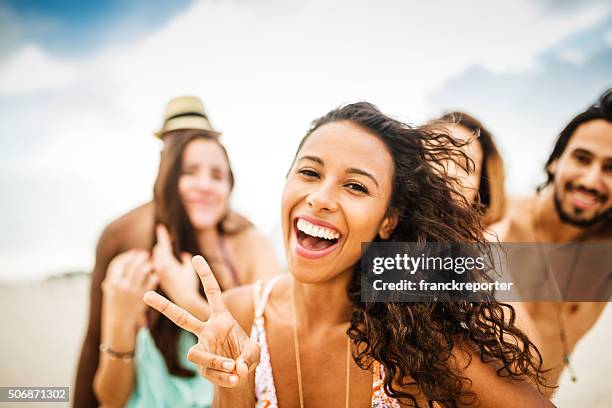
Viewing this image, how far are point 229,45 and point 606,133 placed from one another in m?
2.06

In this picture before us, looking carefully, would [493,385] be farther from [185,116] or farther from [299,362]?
[185,116]

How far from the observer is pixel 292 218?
1560 millimetres

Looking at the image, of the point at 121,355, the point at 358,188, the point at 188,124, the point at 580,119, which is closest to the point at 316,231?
the point at 358,188

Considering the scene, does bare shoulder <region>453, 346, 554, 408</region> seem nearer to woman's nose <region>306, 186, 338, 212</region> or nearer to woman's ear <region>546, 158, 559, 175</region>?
woman's nose <region>306, 186, 338, 212</region>

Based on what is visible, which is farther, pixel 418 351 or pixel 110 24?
pixel 110 24

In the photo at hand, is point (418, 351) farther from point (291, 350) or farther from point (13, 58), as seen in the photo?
point (13, 58)

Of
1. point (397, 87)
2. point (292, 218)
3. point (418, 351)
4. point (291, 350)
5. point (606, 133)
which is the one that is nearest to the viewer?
point (418, 351)

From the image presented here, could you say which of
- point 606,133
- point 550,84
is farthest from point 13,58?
point 606,133

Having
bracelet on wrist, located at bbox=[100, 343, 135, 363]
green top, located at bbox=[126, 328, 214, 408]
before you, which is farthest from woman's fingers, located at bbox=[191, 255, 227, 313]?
bracelet on wrist, located at bbox=[100, 343, 135, 363]

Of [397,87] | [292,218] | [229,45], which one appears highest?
[229,45]

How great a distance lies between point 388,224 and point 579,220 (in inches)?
56.1

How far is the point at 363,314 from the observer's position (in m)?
1.58

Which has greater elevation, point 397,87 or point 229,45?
point 229,45

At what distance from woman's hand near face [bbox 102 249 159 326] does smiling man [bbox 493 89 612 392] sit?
1.84 meters
